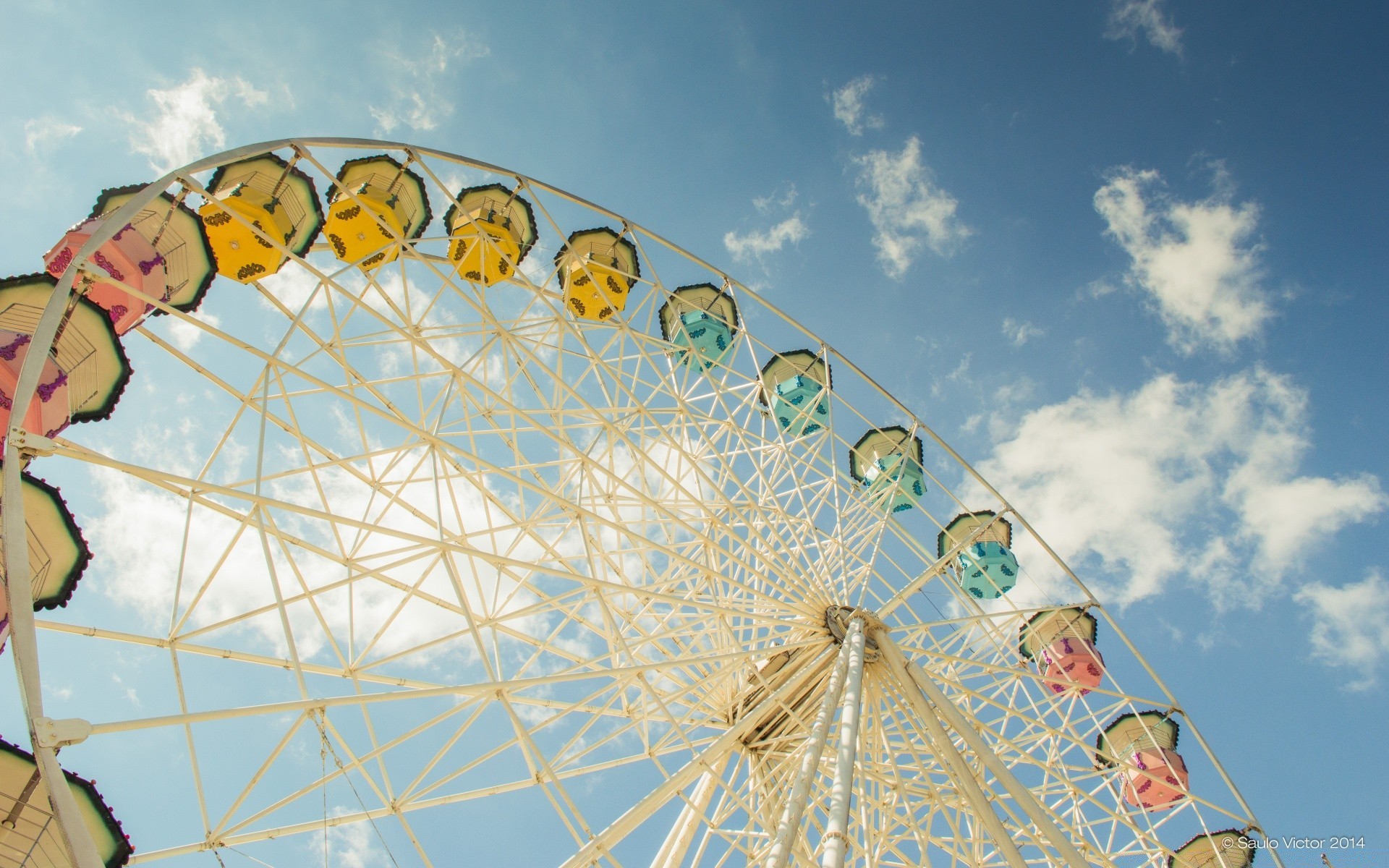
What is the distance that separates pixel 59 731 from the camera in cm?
505

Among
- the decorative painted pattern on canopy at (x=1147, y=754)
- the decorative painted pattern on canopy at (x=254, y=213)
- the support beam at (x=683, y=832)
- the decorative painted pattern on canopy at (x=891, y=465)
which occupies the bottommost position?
the decorative painted pattern on canopy at (x=1147, y=754)

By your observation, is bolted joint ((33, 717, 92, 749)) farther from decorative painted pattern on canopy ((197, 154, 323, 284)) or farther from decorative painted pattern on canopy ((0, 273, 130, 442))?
decorative painted pattern on canopy ((197, 154, 323, 284))

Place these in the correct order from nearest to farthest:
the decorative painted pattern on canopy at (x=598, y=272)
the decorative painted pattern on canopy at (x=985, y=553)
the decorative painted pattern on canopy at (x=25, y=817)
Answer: the decorative painted pattern on canopy at (x=25, y=817) → the decorative painted pattern on canopy at (x=598, y=272) → the decorative painted pattern on canopy at (x=985, y=553)

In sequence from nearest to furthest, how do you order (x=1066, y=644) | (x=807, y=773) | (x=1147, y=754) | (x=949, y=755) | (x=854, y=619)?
1. (x=807, y=773)
2. (x=949, y=755)
3. (x=854, y=619)
4. (x=1147, y=754)
5. (x=1066, y=644)

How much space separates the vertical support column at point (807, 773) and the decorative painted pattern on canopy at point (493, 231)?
8850mm

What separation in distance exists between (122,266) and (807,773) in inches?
409

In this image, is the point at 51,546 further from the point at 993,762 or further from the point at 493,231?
the point at 993,762

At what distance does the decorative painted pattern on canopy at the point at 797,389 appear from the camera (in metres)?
18.1

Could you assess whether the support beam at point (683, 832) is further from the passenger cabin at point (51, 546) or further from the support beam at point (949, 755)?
the passenger cabin at point (51, 546)

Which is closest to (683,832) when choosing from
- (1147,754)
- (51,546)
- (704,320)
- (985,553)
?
(51,546)

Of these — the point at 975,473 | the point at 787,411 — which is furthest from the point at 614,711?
the point at 975,473

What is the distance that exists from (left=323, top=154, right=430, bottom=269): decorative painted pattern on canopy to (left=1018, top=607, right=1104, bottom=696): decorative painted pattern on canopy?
53.4 ft

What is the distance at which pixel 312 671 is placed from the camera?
1094cm

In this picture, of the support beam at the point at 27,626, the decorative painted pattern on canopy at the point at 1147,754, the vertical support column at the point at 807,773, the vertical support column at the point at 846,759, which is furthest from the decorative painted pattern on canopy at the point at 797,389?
the support beam at the point at 27,626
